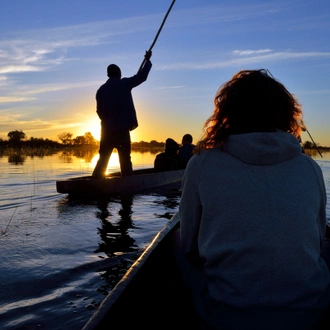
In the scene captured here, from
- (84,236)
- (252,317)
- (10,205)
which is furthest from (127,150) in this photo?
(252,317)

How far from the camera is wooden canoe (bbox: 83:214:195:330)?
2.22 metres

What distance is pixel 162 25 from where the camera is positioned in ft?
30.6

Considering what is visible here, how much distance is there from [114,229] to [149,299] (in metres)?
3.23

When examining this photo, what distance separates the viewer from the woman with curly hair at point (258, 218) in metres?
1.95

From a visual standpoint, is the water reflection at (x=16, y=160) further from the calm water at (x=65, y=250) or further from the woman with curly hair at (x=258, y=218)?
the woman with curly hair at (x=258, y=218)

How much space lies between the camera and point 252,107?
2.18 meters

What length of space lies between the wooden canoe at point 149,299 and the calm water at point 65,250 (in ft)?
1.85

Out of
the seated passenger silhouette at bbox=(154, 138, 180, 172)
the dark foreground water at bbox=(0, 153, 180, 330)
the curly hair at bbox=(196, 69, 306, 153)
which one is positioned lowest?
the dark foreground water at bbox=(0, 153, 180, 330)

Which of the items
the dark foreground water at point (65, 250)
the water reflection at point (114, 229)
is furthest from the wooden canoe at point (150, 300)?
the water reflection at point (114, 229)

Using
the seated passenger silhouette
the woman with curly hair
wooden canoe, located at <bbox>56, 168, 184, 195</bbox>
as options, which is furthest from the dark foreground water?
the seated passenger silhouette

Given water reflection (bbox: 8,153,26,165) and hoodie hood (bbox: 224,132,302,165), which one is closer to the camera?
hoodie hood (bbox: 224,132,302,165)

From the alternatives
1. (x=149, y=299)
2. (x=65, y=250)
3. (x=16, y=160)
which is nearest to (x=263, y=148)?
(x=149, y=299)

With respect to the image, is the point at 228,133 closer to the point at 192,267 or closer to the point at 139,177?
the point at 192,267

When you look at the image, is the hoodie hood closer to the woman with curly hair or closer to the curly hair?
the woman with curly hair
